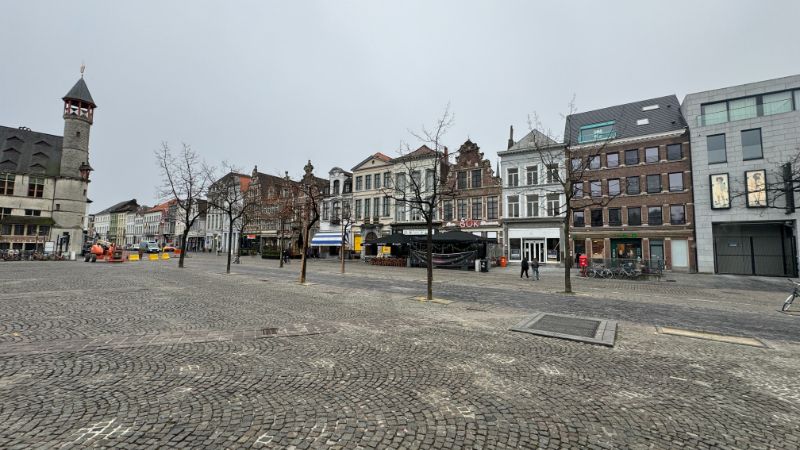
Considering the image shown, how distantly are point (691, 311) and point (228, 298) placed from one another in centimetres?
1587

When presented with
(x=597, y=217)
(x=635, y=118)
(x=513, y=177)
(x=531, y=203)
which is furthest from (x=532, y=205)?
(x=635, y=118)

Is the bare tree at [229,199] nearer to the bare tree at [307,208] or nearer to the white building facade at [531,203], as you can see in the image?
the bare tree at [307,208]

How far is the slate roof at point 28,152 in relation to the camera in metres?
44.1

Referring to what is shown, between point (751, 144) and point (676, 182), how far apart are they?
5569 mm

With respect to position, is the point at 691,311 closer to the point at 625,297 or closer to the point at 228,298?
the point at 625,297

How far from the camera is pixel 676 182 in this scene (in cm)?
3103

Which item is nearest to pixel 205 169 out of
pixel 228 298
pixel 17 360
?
pixel 228 298

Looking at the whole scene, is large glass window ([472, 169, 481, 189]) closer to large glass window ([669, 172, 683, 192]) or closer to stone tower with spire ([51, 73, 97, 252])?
large glass window ([669, 172, 683, 192])

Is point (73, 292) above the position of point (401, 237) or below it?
below

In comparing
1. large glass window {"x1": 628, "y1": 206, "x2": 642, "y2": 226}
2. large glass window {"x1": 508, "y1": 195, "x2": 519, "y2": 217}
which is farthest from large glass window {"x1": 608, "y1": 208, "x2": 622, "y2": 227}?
large glass window {"x1": 508, "y1": 195, "x2": 519, "y2": 217}

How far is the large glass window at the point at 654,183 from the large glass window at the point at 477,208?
1590 cm

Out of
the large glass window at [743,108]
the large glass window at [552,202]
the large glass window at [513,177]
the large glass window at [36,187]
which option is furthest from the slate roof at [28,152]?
the large glass window at [743,108]

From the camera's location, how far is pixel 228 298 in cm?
1212

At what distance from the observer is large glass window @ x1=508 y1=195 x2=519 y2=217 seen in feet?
122
